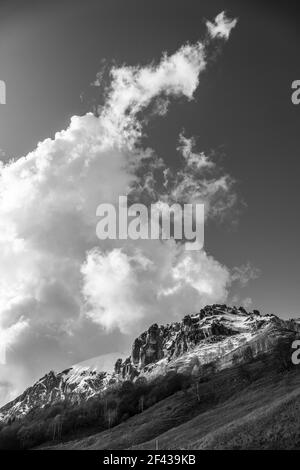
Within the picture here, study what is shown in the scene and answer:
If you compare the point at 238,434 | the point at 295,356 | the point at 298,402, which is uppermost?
the point at 295,356

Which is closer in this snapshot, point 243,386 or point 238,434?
point 238,434

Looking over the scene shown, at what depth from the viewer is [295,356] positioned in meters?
171

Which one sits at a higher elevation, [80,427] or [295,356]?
[295,356]

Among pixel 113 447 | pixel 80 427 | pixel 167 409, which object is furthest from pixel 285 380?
pixel 80 427

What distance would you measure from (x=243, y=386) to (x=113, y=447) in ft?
233

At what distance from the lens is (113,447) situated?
97.0 m

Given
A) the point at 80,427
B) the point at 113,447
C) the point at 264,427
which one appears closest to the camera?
the point at 264,427

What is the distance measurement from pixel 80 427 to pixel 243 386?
95993mm

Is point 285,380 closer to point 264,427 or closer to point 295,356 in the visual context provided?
point 295,356

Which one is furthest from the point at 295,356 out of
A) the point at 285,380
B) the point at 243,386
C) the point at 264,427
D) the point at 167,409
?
the point at 264,427

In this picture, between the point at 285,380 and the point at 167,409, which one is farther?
the point at 167,409
